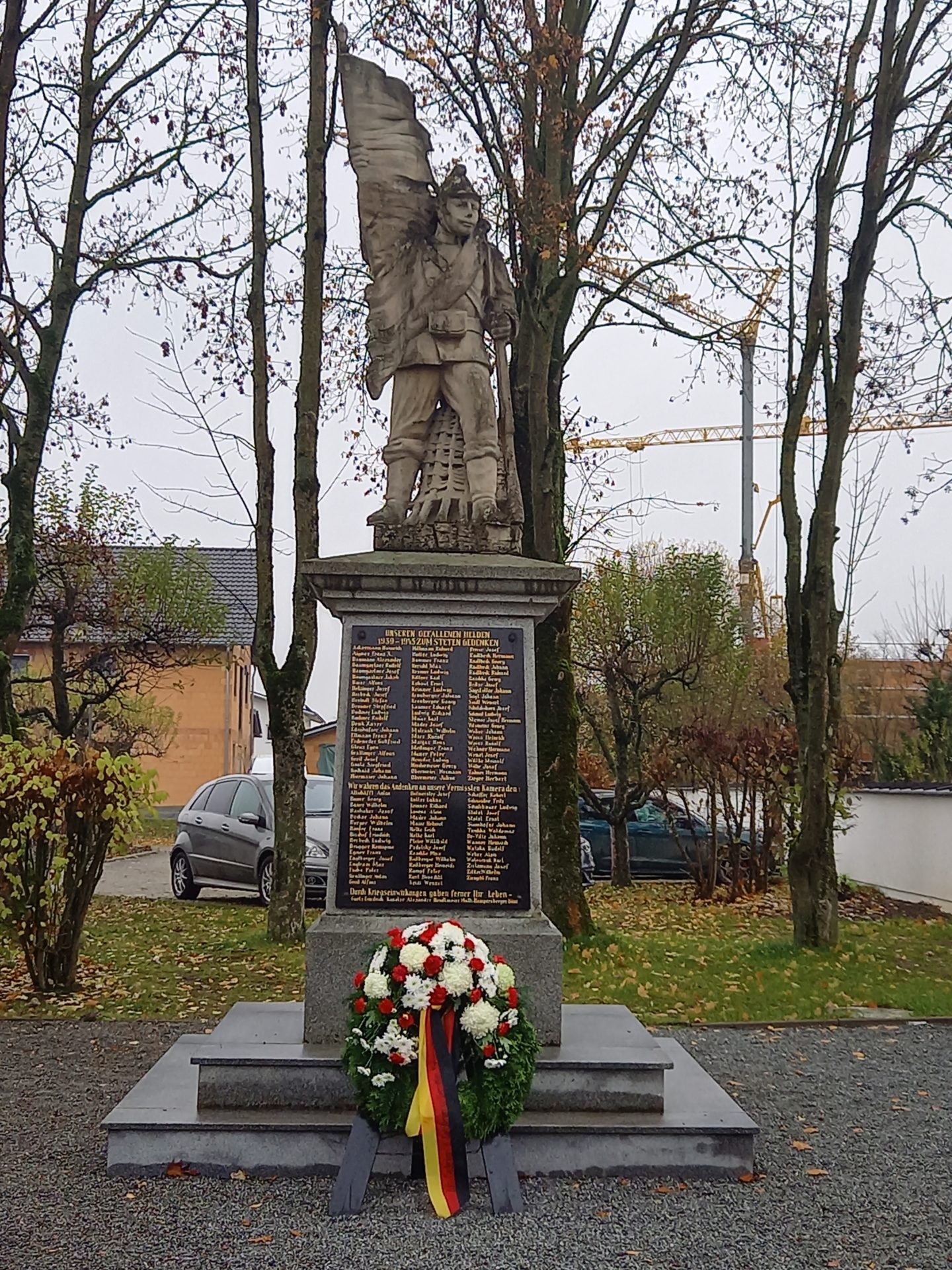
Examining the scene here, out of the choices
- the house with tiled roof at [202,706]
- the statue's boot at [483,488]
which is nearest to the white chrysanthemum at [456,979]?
the statue's boot at [483,488]

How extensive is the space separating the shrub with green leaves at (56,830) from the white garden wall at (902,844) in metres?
10.6

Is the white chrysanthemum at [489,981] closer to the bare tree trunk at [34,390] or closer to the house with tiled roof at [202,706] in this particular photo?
the bare tree trunk at [34,390]

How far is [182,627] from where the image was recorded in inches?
836

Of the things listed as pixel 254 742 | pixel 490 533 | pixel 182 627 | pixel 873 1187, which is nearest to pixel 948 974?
pixel 873 1187

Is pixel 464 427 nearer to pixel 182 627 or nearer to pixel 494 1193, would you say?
pixel 494 1193

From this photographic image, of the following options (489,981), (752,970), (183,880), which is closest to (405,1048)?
(489,981)

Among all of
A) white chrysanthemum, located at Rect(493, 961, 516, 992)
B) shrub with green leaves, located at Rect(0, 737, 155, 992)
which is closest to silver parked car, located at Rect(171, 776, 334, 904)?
shrub with green leaves, located at Rect(0, 737, 155, 992)

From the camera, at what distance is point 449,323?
21.4 ft

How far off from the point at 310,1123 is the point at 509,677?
2190 mm

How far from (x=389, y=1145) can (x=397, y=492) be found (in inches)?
130

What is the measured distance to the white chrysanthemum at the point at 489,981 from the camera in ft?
15.5

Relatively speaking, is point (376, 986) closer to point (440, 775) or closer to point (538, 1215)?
point (538, 1215)

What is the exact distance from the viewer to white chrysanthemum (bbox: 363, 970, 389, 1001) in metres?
4.69

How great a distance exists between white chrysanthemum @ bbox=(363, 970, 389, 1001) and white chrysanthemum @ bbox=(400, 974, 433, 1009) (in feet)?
0.27
